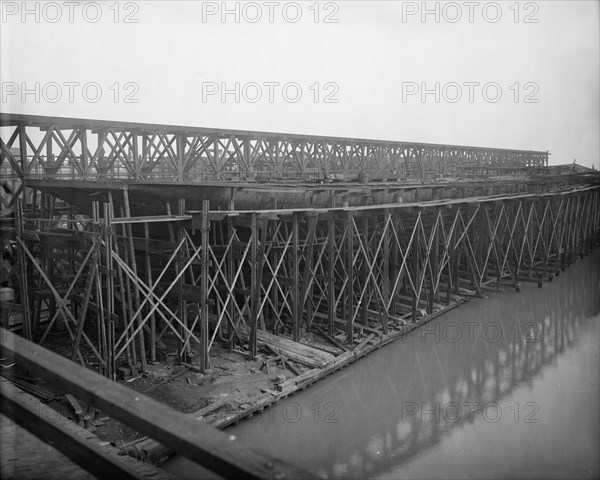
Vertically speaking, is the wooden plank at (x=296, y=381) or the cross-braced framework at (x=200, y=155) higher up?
the cross-braced framework at (x=200, y=155)

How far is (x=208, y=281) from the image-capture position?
9547 mm

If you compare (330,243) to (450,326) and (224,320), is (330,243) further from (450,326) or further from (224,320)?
(450,326)

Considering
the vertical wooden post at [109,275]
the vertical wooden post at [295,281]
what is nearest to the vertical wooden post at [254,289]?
the vertical wooden post at [295,281]

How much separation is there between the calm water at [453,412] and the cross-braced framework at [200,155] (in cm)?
629

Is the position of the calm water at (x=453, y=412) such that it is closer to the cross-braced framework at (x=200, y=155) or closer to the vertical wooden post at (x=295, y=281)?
the vertical wooden post at (x=295, y=281)

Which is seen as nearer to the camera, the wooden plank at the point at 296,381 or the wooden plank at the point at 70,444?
the wooden plank at the point at 70,444

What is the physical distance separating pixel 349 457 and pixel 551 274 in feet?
45.7

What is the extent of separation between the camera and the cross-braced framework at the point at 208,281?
26.7ft

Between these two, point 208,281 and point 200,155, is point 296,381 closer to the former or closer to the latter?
point 208,281

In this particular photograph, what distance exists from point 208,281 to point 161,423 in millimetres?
7758

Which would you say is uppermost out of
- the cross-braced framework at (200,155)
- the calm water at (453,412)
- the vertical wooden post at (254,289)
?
the cross-braced framework at (200,155)

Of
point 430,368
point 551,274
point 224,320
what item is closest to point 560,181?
point 551,274

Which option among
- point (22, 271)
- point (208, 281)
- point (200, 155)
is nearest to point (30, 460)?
point (22, 271)

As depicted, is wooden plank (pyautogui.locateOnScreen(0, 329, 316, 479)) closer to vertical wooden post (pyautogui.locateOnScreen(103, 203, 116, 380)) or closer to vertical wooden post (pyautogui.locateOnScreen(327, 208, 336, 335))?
vertical wooden post (pyautogui.locateOnScreen(103, 203, 116, 380))
